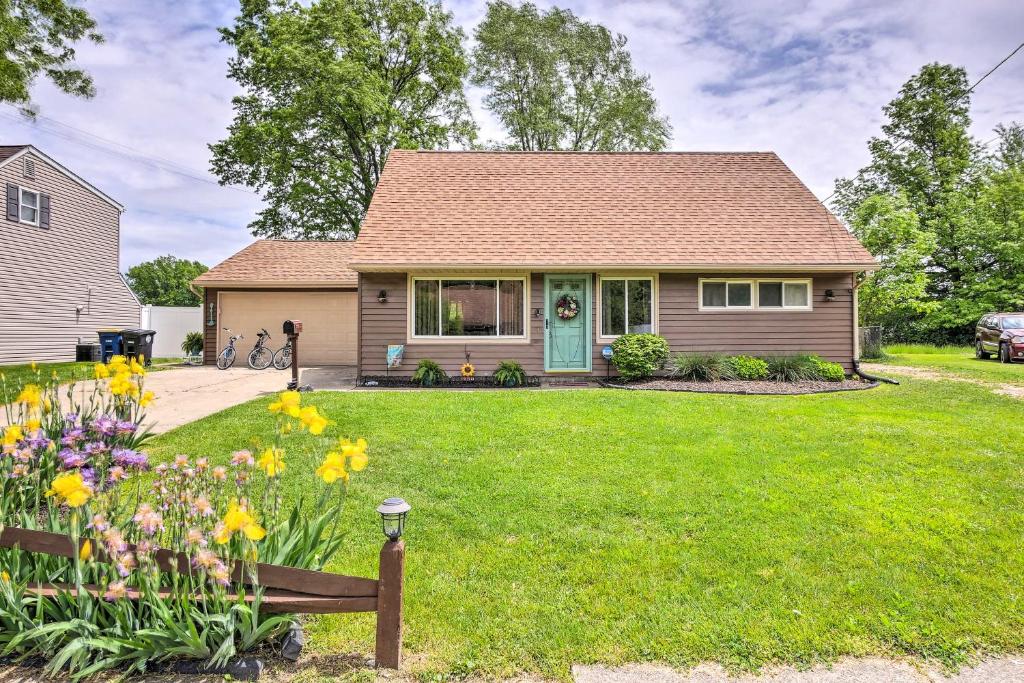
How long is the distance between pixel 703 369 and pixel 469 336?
4.81 metres

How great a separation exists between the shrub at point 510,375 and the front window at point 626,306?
6.63ft

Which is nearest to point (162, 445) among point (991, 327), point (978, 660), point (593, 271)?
point (978, 660)

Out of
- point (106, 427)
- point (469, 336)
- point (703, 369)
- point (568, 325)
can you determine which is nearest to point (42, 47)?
point (469, 336)

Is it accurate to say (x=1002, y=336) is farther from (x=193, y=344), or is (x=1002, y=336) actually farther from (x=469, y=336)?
(x=193, y=344)

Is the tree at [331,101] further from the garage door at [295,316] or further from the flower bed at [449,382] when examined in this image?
the flower bed at [449,382]

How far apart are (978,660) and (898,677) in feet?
1.56

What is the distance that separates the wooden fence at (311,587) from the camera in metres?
2.15

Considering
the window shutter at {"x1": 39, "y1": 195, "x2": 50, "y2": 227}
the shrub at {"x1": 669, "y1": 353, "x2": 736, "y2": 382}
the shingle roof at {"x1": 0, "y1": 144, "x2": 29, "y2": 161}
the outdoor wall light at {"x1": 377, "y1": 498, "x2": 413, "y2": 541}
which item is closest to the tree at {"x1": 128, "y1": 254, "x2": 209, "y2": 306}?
the window shutter at {"x1": 39, "y1": 195, "x2": 50, "y2": 227}

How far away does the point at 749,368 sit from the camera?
399 inches

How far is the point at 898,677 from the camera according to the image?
87.2 inches

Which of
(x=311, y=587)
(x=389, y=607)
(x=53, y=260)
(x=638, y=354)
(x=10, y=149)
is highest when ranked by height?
(x=10, y=149)

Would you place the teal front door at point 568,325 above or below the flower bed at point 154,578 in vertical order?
above

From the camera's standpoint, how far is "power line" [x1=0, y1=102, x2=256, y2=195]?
18.1 meters

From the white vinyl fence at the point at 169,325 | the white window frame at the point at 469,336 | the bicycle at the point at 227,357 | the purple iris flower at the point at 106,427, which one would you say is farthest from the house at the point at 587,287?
the white vinyl fence at the point at 169,325
